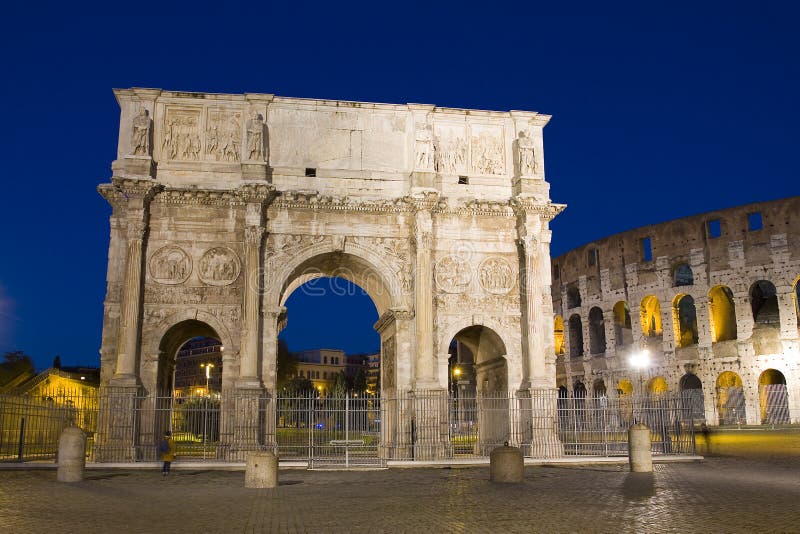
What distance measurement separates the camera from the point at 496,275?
69.7 feet

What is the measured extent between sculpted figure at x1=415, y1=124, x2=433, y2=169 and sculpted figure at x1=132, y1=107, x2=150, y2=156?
24.5 ft

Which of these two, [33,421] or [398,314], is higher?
[398,314]

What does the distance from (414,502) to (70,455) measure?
7.05 m

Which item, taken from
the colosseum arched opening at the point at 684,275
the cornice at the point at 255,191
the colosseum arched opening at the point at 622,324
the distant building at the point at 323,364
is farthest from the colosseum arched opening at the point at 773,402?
the distant building at the point at 323,364

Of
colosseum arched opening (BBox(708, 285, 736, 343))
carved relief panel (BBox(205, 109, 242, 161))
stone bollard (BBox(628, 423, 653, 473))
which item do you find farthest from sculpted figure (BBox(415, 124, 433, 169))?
colosseum arched opening (BBox(708, 285, 736, 343))

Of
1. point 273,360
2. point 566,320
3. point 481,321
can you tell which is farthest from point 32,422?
point 566,320

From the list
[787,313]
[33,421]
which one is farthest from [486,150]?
[33,421]

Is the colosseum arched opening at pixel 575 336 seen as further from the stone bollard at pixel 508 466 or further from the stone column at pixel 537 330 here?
the stone bollard at pixel 508 466

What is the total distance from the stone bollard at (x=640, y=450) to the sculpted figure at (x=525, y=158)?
900 cm

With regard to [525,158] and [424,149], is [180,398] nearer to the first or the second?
[424,149]

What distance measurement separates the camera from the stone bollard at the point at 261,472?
12484mm

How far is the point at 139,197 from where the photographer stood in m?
19.5

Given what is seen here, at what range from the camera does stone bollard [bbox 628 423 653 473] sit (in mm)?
14494

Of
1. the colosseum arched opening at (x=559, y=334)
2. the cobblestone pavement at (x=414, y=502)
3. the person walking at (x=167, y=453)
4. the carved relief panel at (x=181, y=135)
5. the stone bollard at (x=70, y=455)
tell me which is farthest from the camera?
the colosseum arched opening at (x=559, y=334)
